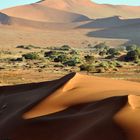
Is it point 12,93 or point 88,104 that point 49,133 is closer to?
point 88,104

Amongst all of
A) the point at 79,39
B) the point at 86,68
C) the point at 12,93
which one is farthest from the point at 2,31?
the point at 12,93

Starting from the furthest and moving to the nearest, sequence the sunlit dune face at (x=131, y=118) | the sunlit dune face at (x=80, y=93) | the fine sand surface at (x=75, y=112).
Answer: the sunlit dune face at (x=80, y=93), the fine sand surface at (x=75, y=112), the sunlit dune face at (x=131, y=118)

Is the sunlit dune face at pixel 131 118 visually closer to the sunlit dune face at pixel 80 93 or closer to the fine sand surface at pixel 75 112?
the fine sand surface at pixel 75 112

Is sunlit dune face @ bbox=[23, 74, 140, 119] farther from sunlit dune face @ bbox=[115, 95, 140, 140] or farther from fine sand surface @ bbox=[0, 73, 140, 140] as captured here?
sunlit dune face @ bbox=[115, 95, 140, 140]

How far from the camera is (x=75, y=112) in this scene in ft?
45.8

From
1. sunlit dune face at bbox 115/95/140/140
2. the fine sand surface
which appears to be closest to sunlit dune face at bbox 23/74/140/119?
the fine sand surface

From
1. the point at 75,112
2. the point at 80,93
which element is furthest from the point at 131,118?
the point at 80,93

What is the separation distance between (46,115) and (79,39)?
133990 mm

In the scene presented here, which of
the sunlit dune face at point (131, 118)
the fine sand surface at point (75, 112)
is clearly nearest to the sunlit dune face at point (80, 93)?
the fine sand surface at point (75, 112)

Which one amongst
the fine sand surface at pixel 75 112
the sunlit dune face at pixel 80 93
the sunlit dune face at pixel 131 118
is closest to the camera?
the sunlit dune face at pixel 131 118

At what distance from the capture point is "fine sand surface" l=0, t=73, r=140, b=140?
1128 cm

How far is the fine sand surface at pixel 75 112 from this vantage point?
11.3 metres

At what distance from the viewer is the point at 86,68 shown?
40781 mm

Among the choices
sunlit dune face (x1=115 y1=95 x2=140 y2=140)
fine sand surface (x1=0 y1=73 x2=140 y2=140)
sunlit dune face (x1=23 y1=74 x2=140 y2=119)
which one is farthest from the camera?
sunlit dune face (x1=23 y1=74 x2=140 y2=119)
